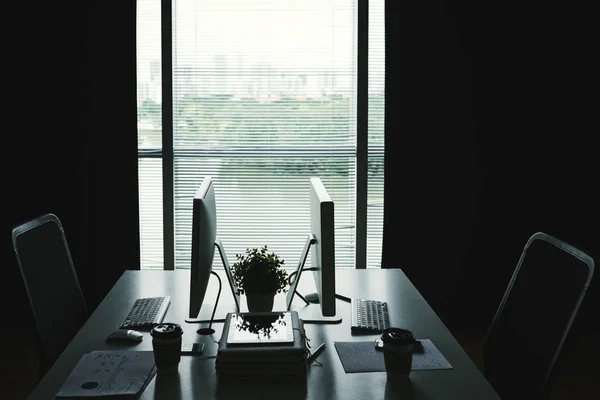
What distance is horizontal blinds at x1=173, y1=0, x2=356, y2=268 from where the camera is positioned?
4.25 metres

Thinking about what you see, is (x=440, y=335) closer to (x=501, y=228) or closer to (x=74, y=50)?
(x=501, y=228)

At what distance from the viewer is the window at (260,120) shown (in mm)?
4242

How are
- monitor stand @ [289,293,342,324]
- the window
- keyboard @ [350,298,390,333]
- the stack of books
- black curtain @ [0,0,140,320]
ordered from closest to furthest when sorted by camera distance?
1. the stack of books
2. keyboard @ [350,298,390,333]
3. monitor stand @ [289,293,342,324]
4. black curtain @ [0,0,140,320]
5. the window

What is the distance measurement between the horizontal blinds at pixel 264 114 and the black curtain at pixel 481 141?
307 mm

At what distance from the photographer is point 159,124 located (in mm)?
4289

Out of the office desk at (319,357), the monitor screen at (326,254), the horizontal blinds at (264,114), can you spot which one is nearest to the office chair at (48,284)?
the office desk at (319,357)

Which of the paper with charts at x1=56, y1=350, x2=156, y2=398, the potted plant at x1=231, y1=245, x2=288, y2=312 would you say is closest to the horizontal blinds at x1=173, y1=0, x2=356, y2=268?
the potted plant at x1=231, y1=245, x2=288, y2=312

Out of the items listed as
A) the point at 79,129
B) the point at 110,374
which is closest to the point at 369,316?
the point at 110,374

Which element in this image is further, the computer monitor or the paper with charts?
the computer monitor

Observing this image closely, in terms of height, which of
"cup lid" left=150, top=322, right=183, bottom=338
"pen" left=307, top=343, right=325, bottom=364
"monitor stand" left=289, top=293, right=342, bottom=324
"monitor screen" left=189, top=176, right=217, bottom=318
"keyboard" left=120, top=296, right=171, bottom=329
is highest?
"monitor screen" left=189, top=176, right=217, bottom=318

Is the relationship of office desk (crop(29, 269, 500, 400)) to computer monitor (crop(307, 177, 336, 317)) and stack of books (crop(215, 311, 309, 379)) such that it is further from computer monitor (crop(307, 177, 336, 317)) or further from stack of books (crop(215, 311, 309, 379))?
computer monitor (crop(307, 177, 336, 317))

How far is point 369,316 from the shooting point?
7.73 ft

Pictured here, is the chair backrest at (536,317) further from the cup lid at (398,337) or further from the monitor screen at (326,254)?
the monitor screen at (326,254)

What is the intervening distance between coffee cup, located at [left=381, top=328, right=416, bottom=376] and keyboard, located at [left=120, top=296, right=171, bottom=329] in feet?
2.68
